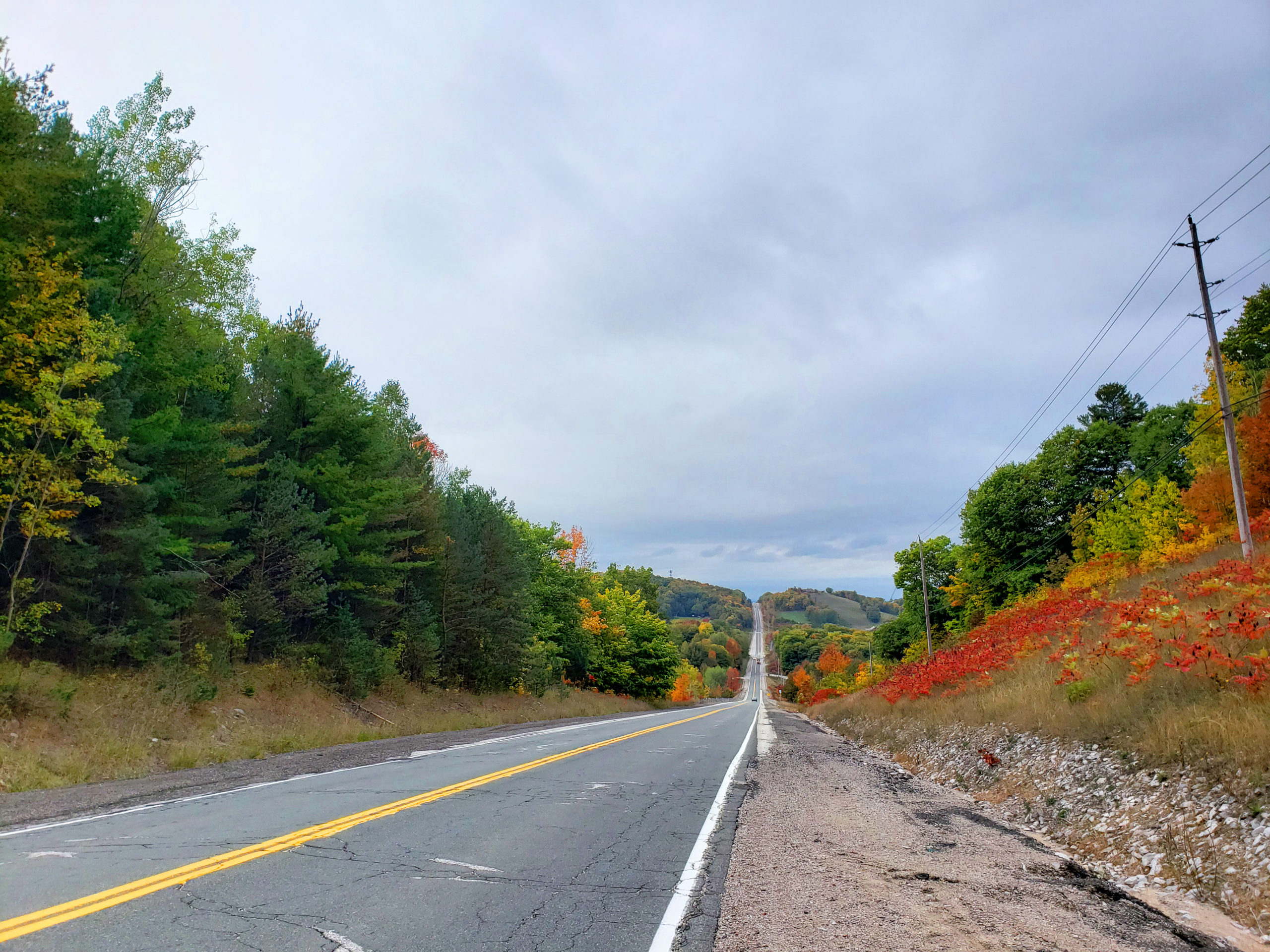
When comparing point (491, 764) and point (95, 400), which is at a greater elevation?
point (95, 400)

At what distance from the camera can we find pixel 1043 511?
42.4 meters

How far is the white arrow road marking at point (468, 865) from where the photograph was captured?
19.0 feet

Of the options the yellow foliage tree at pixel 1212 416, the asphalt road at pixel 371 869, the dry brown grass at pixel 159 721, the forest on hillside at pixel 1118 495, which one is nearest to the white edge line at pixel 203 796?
the asphalt road at pixel 371 869

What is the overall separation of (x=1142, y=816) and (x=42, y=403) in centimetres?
1827

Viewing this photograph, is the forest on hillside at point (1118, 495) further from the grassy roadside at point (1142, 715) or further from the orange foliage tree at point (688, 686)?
the orange foliage tree at point (688, 686)

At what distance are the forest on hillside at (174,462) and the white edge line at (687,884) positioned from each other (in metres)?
13.1

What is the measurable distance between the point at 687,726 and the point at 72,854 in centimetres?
2424

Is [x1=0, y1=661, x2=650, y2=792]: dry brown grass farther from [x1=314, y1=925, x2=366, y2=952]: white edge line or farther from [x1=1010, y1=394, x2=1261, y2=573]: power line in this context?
[x1=1010, y1=394, x2=1261, y2=573]: power line

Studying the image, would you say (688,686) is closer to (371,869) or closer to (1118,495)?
(1118,495)

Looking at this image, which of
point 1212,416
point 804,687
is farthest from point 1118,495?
point 804,687

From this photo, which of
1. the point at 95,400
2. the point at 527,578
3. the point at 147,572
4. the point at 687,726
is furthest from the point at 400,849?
the point at 527,578

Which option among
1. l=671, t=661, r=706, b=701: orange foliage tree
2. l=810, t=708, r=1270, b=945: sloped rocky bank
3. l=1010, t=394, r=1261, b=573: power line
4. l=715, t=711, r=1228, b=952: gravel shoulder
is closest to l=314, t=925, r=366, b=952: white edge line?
l=715, t=711, r=1228, b=952: gravel shoulder

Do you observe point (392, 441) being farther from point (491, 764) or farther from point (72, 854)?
point (72, 854)

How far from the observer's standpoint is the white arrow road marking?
19.0 feet
